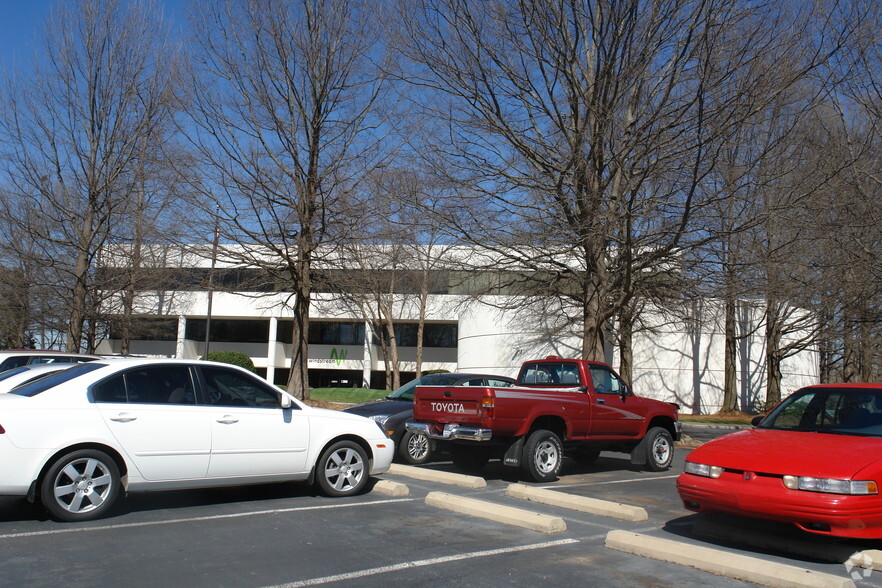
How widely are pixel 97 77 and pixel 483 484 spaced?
1901 cm

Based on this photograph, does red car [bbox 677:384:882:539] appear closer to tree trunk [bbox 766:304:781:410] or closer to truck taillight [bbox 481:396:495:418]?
truck taillight [bbox 481:396:495:418]

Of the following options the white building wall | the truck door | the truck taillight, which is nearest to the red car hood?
the truck taillight

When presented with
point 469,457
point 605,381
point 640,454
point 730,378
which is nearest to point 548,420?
point 469,457

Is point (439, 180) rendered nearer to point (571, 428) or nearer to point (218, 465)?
point (571, 428)

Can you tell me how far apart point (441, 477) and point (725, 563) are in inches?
194

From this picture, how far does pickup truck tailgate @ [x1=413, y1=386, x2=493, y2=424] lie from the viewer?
32.8ft

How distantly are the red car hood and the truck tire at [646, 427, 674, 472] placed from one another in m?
4.82

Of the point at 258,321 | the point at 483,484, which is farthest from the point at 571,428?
the point at 258,321

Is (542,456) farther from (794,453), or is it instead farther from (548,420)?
(794,453)

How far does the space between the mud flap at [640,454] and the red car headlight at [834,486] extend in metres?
6.19

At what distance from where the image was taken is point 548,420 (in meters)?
10.8

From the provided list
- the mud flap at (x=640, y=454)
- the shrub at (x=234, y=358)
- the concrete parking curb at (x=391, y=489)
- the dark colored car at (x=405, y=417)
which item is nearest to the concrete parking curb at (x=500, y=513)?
the concrete parking curb at (x=391, y=489)

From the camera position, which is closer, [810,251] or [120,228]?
[810,251]

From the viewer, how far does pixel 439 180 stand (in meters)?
15.0
